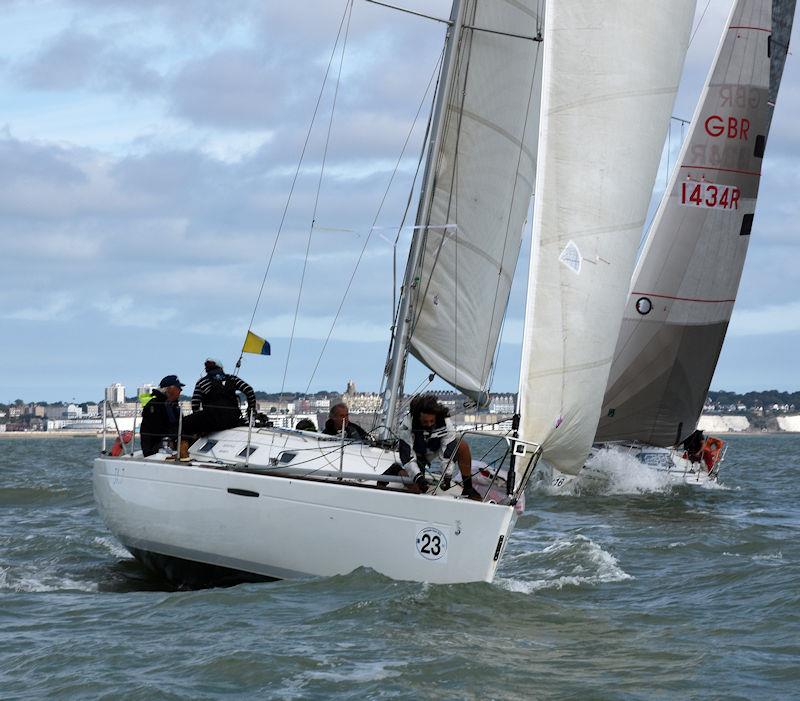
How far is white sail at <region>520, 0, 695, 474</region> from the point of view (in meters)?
9.87

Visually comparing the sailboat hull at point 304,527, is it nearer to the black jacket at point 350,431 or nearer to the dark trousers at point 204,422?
the dark trousers at point 204,422

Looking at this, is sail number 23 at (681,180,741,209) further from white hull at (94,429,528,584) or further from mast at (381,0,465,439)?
white hull at (94,429,528,584)

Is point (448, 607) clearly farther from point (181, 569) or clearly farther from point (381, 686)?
point (181, 569)

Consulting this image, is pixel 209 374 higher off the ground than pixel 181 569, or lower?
higher

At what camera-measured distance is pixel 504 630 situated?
30.6ft

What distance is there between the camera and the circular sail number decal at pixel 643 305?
25.6m

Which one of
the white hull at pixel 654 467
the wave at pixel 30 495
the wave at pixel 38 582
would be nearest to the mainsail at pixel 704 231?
the white hull at pixel 654 467

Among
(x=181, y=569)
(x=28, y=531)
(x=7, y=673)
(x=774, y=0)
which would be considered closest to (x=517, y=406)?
(x=181, y=569)

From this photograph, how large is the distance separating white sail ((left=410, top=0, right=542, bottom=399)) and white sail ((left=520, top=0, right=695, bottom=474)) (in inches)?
106

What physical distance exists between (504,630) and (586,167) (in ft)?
11.8

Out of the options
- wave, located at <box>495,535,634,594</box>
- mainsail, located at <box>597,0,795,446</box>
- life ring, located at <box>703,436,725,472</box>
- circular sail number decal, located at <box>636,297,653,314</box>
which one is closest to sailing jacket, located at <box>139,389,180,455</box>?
wave, located at <box>495,535,634,594</box>

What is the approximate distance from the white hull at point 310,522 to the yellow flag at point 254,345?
183cm

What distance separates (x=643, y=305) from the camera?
25.6 metres

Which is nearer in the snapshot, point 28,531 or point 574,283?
point 574,283
